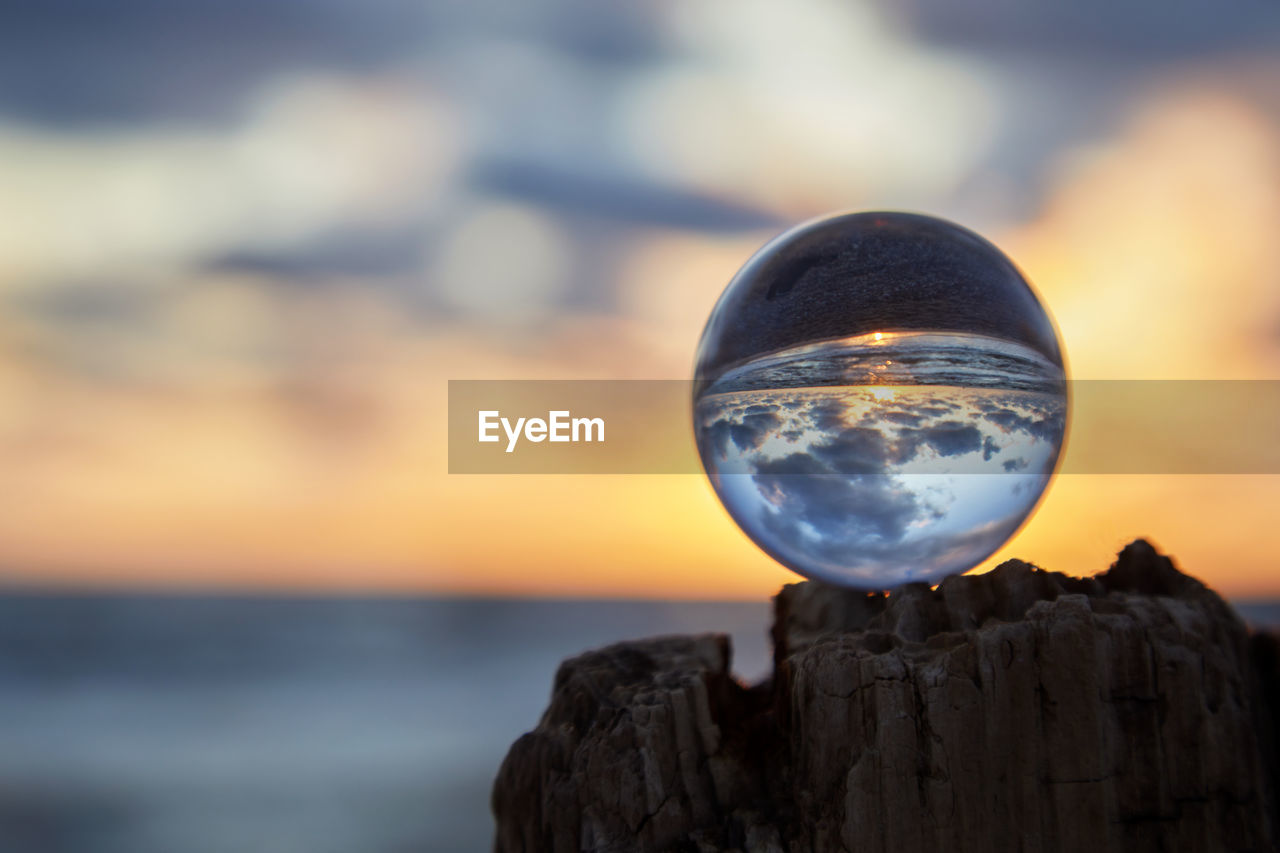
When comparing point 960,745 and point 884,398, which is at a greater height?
point 884,398

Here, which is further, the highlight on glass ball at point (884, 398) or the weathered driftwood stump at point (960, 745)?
the highlight on glass ball at point (884, 398)

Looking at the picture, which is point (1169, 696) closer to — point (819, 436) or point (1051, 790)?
point (1051, 790)

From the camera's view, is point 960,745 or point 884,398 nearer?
point 960,745

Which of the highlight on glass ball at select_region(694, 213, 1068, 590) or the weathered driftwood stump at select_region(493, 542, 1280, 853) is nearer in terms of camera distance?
the weathered driftwood stump at select_region(493, 542, 1280, 853)

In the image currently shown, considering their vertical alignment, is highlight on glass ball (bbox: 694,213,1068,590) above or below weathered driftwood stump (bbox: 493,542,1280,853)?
above

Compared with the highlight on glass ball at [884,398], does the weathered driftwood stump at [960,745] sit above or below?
below
